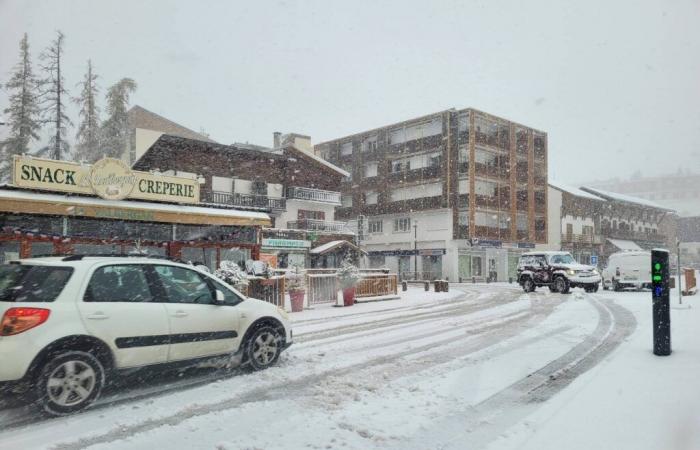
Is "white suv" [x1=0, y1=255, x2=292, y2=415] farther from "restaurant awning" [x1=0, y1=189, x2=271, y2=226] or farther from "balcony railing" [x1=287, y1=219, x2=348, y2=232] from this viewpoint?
"balcony railing" [x1=287, y1=219, x2=348, y2=232]

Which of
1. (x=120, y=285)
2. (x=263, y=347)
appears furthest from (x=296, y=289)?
(x=120, y=285)

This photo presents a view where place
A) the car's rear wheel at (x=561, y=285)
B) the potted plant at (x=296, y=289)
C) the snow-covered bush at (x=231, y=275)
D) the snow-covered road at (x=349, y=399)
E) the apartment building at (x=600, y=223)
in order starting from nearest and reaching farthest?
the snow-covered road at (x=349, y=399) < the snow-covered bush at (x=231, y=275) < the potted plant at (x=296, y=289) < the car's rear wheel at (x=561, y=285) < the apartment building at (x=600, y=223)

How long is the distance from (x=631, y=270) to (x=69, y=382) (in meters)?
24.8

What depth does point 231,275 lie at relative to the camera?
11.6 m

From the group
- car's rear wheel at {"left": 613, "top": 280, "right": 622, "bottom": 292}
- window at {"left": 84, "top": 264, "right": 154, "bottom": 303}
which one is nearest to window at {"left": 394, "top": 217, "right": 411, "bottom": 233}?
car's rear wheel at {"left": 613, "top": 280, "right": 622, "bottom": 292}

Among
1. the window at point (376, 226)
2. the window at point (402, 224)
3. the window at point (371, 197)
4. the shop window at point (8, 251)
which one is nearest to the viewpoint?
the shop window at point (8, 251)

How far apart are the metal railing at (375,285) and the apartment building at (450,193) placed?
74.4 feet

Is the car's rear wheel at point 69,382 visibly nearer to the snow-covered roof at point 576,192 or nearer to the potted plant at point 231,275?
the potted plant at point 231,275

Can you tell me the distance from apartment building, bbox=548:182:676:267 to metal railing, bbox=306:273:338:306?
42176 millimetres

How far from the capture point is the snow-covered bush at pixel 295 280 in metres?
14.9

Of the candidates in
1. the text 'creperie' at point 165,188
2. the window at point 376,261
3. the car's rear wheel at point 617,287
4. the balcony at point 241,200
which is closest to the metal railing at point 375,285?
the text 'creperie' at point 165,188

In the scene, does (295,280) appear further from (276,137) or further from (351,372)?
(276,137)

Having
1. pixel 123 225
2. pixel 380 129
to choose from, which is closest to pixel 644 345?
pixel 123 225

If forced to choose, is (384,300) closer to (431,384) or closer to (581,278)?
(581,278)
